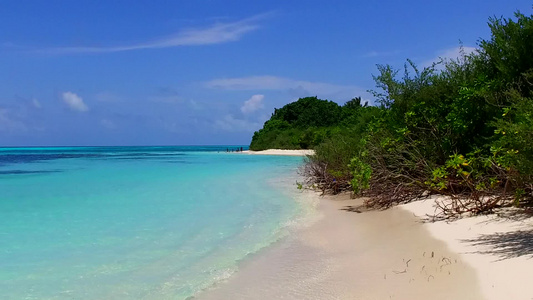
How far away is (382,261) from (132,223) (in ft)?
21.9

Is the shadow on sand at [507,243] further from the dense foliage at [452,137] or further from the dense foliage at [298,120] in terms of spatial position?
the dense foliage at [298,120]

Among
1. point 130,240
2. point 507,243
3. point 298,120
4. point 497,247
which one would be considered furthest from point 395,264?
point 298,120

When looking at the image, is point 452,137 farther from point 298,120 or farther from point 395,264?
point 298,120

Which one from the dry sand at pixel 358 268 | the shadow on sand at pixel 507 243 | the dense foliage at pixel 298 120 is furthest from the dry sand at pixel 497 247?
the dense foliage at pixel 298 120

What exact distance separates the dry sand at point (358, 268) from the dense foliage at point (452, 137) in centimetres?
165

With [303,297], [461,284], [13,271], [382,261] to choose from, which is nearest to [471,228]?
[382,261]

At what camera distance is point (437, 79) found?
12.9 metres

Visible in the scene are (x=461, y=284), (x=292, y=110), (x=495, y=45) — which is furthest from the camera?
(x=292, y=110)

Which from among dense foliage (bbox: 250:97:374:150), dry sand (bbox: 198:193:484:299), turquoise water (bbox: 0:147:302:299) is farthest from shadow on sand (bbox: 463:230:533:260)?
dense foliage (bbox: 250:97:374:150)

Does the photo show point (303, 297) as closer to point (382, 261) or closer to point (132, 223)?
point (382, 261)

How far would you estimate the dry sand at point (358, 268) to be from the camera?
5336mm

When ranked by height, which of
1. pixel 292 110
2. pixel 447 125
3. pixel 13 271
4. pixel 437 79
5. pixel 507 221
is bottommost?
pixel 13 271

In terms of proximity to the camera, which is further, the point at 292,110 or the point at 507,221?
the point at 292,110

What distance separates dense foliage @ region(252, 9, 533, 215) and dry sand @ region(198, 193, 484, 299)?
165 cm
